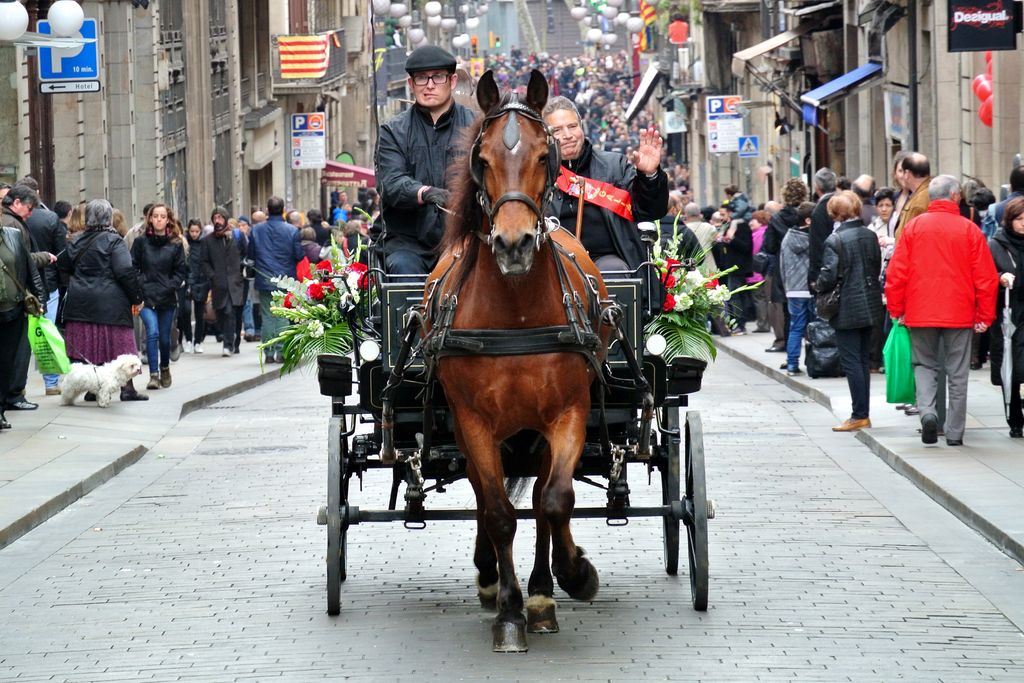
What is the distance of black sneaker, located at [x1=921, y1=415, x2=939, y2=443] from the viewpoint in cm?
1390

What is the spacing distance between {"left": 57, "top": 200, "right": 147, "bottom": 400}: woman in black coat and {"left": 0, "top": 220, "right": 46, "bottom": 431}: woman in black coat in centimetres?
131

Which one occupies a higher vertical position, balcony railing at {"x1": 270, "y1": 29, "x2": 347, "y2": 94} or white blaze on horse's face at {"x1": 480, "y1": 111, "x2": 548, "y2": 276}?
balcony railing at {"x1": 270, "y1": 29, "x2": 347, "y2": 94}

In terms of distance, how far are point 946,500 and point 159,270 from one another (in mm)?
10371

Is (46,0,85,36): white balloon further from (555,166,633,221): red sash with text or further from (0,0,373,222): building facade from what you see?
(555,166,633,221): red sash with text

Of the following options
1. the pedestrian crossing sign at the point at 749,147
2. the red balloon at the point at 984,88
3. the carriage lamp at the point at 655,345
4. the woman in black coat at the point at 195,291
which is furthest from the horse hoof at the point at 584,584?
the pedestrian crossing sign at the point at 749,147

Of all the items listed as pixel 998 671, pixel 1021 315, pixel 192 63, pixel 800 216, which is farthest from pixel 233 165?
pixel 998 671

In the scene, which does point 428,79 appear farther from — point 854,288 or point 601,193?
point 854,288

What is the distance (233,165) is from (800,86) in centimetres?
1414

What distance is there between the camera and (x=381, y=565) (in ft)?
32.2

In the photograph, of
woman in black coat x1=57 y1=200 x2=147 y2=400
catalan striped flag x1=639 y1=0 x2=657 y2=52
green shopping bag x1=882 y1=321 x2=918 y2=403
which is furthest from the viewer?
catalan striped flag x1=639 y1=0 x2=657 y2=52

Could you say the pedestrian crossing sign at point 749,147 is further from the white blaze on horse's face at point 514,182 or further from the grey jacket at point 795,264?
the white blaze on horse's face at point 514,182

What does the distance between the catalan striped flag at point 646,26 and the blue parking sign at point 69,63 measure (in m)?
50.8

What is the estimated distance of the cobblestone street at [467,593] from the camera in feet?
24.7

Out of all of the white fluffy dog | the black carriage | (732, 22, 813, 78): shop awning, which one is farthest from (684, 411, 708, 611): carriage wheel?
(732, 22, 813, 78): shop awning
